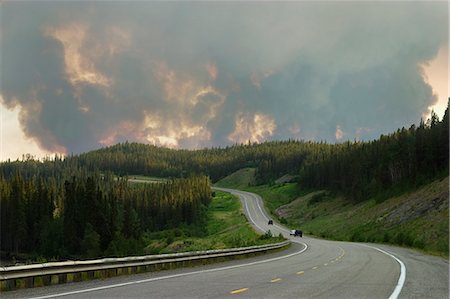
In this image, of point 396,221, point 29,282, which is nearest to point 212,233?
point 396,221

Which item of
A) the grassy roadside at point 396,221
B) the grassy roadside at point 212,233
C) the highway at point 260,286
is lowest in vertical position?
the grassy roadside at point 212,233

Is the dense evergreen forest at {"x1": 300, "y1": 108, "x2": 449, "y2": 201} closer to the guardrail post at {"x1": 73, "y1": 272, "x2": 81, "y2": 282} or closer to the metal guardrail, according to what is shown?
the metal guardrail

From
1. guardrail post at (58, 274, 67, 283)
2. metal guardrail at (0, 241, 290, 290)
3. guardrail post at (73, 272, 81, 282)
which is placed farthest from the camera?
guardrail post at (73, 272, 81, 282)

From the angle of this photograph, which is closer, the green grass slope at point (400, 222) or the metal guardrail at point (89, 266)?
the metal guardrail at point (89, 266)

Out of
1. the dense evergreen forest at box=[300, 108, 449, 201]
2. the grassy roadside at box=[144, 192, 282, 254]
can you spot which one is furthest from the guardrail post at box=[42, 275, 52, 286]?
the dense evergreen forest at box=[300, 108, 449, 201]

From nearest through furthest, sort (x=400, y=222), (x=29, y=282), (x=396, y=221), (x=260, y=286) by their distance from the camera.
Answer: (x=29, y=282)
(x=260, y=286)
(x=400, y=222)
(x=396, y=221)

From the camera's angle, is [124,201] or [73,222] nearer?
[73,222]

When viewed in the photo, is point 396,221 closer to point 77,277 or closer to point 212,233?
point 77,277

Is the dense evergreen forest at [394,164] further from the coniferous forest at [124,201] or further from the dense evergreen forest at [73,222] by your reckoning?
the dense evergreen forest at [73,222]

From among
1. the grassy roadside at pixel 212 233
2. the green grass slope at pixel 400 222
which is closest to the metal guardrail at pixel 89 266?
the green grass slope at pixel 400 222

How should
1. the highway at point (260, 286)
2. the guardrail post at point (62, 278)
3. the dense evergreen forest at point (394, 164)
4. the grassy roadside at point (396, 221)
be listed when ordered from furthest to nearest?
the dense evergreen forest at point (394, 164)
the grassy roadside at point (396, 221)
the guardrail post at point (62, 278)
the highway at point (260, 286)

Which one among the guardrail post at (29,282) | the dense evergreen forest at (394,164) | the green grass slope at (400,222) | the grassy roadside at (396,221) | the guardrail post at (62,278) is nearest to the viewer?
the guardrail post at (29,282)

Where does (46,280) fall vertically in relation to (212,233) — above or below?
Result: above

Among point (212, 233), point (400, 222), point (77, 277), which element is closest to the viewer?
point (77, 277)
